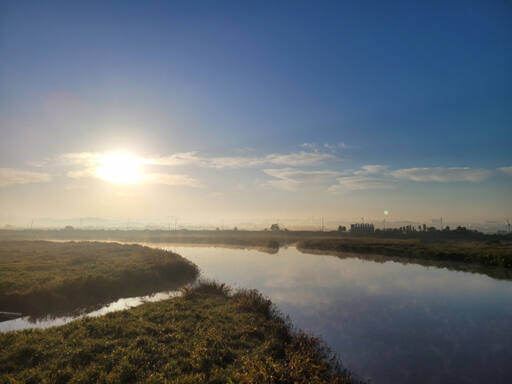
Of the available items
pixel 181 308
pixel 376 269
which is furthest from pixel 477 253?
pixel 181 308

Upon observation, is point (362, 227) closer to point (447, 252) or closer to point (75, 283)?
point (447, 252)

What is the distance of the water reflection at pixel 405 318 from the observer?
13.3 metres

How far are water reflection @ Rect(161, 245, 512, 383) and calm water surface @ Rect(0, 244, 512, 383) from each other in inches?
1.9

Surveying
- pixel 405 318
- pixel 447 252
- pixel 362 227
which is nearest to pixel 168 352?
pixel 405 318

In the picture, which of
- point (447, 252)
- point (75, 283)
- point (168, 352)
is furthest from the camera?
point (447, 252)

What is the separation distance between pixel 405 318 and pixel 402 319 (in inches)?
16.4

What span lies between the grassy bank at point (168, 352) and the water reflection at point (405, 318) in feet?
9.29

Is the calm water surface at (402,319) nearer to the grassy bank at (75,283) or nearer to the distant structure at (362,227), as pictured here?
the grassy bank at (75,283)

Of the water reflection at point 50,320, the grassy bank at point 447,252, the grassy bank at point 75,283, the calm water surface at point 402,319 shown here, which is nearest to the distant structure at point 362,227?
the grassy bank at point 447,252

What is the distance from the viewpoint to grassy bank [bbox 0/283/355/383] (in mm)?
10188

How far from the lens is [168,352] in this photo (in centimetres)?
1220

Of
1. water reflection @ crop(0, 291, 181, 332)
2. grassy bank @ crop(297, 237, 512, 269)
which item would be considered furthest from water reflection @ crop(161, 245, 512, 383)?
grassy bank @ crop(297, 237, 512, 269)

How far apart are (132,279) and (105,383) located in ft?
68.6

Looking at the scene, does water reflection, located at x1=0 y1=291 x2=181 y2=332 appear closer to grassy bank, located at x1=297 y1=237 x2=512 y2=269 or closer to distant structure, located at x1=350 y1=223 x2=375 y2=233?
grassy bank, located at x1=297 y1=237 x2=512 y2=269
